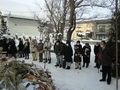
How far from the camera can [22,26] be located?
40219 millimetres

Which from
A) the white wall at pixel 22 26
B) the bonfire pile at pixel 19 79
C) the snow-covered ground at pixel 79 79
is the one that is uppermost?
the white wall at pixel 22 26

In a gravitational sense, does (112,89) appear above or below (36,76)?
below

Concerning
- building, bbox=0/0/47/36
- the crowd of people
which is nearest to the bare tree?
the crowd of people

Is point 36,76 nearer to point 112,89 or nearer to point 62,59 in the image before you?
point 112,89

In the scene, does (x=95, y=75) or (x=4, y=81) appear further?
(x=95, y=75)

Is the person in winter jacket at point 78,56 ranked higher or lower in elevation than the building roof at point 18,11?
lower

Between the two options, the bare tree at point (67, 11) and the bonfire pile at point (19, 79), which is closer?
the bonfire pile at point (19, 79)

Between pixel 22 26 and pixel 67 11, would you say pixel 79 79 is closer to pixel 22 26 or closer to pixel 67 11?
pixel 67 11

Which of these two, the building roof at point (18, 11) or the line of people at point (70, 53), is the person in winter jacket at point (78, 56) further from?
the building roof at point (18, 11)

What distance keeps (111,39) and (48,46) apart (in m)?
5.11

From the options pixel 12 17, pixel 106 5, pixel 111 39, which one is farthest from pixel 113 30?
pixel 12 17

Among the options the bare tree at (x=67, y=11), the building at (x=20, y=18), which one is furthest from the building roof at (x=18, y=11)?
the bare tree at (x=67, y=11)

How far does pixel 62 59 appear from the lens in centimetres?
1256

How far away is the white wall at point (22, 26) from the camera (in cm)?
3845
